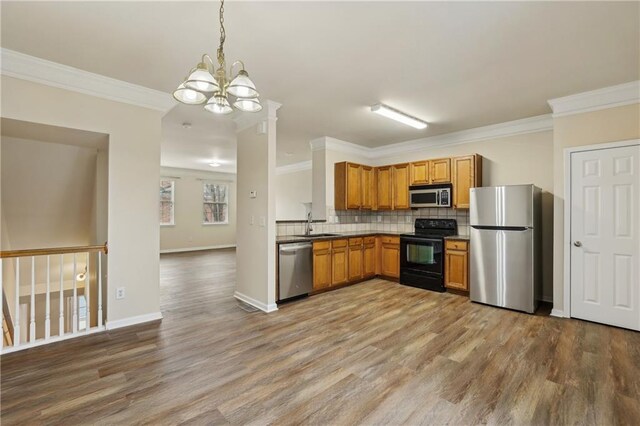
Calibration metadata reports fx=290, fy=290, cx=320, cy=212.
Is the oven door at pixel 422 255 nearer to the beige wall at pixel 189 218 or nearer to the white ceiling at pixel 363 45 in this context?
the white ceiling at pixel 363 45

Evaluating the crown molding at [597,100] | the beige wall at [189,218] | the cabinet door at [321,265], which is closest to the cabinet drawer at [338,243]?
the cabinet door at [321,265]

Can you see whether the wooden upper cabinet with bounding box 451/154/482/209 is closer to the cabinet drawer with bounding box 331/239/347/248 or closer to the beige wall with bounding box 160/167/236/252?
the cabinet drawer with bounding box 331/239/347/248

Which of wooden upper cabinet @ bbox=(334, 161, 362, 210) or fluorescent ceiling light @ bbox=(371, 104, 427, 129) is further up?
fluorescent ceiling light @ bbox=(371, 104, 427, 129)

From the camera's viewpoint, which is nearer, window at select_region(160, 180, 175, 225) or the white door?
the white door

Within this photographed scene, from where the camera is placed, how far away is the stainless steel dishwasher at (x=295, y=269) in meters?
4.12

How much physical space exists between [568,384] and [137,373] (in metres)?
3.35

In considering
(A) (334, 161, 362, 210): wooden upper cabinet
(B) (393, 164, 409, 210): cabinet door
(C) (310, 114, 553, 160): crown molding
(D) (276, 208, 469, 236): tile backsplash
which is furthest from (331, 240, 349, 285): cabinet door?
(C) (310, 114, 553, 160): crown molding

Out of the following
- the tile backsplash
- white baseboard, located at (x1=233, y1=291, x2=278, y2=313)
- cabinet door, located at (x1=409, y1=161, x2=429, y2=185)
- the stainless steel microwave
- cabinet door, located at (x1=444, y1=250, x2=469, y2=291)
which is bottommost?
white baseboard, located at (x1=233, y1=291, x2=278, y2=313)

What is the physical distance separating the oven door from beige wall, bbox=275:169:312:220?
137 inches

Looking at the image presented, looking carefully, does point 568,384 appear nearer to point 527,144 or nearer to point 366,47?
point 366,47

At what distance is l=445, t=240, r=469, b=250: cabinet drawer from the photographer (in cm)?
448

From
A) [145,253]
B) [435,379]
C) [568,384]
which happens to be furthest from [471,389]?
[145,253]

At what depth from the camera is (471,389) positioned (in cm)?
213

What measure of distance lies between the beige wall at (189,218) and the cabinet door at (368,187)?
242 inches
